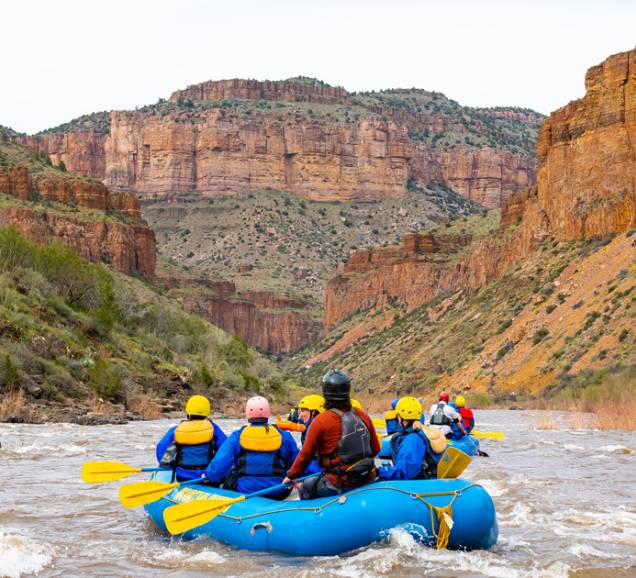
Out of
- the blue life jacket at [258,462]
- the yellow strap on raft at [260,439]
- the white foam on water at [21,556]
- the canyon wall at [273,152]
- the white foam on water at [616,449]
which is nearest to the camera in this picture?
the white foam on water at [21,556]

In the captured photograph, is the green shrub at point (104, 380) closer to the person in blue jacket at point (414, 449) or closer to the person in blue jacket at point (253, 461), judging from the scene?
the person in blue jacket at point (253, 461)

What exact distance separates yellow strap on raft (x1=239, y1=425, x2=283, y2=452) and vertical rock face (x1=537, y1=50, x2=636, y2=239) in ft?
185

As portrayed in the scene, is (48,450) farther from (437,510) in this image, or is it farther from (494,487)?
(437,510)

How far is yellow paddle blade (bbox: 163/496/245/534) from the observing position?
37.1 ft

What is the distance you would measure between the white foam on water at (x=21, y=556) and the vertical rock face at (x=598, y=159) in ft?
189

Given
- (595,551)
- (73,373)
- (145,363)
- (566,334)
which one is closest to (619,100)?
(566,334)

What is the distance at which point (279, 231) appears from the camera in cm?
14138

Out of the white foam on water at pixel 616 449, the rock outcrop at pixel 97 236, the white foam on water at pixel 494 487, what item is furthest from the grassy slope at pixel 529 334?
the white foam on water at pixel 494 487

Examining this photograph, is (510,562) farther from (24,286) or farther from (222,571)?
(24,286)

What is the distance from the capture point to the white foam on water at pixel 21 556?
1030 cm

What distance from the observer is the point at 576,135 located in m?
71.8

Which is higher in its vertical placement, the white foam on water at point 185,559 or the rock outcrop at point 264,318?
the rock outcrop at point 264,318

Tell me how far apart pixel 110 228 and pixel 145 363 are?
140 feet

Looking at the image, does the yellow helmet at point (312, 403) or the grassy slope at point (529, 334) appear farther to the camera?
the grassy slope at point (529, 334)
